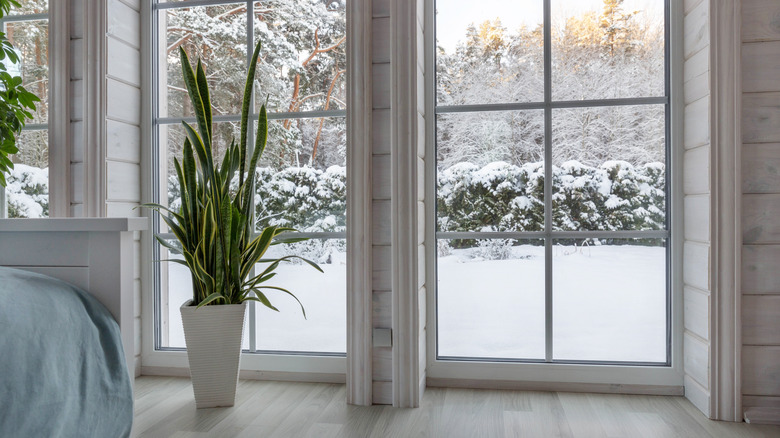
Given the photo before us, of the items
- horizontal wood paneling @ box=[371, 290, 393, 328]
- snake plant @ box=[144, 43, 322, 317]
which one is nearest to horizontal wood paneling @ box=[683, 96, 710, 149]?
horizontal wood paneling @ box=[371, 290, 393, 328]

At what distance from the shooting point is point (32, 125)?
2346 mm

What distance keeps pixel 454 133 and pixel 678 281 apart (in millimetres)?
1078

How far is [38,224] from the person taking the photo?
1451 millimetres

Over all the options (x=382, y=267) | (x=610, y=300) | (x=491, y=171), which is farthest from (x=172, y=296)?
(x=610, y=300)

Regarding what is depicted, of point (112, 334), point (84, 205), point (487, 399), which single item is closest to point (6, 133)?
point (84, 205)

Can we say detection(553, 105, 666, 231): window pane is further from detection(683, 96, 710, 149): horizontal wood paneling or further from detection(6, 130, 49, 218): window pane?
detection(6, 130, 49, 218): window pane

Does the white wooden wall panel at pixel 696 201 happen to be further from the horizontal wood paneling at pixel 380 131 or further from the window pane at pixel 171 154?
the window pane at pixel 171 154

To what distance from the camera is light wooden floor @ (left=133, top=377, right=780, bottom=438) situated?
5.54 ft

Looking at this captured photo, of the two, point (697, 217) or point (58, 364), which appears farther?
point (697, 217)

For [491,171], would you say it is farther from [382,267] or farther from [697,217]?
[697,217]

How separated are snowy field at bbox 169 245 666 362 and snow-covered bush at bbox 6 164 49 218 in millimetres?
1150

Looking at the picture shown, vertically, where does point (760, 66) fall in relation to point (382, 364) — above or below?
above

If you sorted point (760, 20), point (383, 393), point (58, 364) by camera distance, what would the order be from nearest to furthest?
point (58, 364) < point (760, 20) < point (383, 393)

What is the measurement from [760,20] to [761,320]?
1.04 meters
